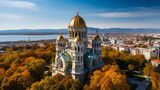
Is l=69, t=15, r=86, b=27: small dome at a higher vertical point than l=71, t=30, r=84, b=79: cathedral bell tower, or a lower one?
higher

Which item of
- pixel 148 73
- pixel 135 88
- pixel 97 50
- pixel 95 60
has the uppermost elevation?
pixel 97 50

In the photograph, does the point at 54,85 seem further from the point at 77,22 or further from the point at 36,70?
the point at 77,22

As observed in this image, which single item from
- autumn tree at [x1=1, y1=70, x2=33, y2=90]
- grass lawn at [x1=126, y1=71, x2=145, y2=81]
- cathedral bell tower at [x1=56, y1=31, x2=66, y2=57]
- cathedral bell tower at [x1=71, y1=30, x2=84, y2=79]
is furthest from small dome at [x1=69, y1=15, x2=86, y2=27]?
grass lawn at [x1=126, y1=71, x2=145, y2=81]

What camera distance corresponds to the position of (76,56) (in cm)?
2702

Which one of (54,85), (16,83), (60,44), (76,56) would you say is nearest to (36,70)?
(16,83)

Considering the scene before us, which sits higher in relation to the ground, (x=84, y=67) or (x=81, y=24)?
(x=81, y=24)

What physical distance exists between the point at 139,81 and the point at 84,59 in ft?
63.3

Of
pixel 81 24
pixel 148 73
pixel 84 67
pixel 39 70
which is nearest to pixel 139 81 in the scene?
pixel 148 73

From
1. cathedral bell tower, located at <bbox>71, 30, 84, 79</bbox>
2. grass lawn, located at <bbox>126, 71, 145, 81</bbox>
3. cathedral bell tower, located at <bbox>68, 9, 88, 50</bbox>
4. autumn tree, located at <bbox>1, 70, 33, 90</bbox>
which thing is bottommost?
grass lawn, located at <bbox>126, 71, 145, 81</bbox>

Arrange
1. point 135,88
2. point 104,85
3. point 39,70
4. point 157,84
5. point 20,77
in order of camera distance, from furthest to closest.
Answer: point 39,70
point 135,88
point 157,84
point 20,77
point 104,85

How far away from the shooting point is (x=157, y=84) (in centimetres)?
2614

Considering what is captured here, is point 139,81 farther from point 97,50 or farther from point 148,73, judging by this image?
point 97,50

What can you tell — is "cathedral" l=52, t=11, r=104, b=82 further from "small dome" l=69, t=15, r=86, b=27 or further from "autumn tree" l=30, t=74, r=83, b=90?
"autumn tree" l=30, t=74, r=83, b=90

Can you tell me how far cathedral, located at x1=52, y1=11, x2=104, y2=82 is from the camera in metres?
27.0
